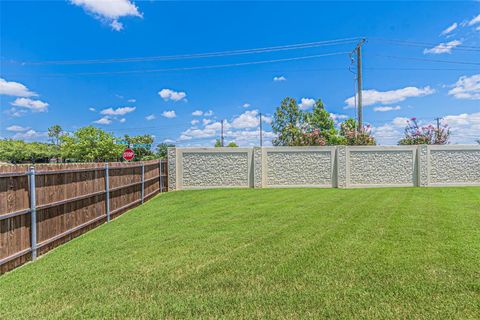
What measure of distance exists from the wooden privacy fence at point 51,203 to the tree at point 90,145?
35619 mm

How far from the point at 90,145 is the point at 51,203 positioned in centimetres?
3895

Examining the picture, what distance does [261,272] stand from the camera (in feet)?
11.5

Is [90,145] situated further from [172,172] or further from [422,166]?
[422,166]

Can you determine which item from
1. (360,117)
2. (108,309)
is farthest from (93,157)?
(108,309)

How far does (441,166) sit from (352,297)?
1448cm

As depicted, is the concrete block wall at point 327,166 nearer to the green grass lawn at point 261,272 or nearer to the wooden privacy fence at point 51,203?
the wooden privacy fence at point 51,203

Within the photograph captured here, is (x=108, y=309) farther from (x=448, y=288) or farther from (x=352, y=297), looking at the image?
(x=448, y=288)

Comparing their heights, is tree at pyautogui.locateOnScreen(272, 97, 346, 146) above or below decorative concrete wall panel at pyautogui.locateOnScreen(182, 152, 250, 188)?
above

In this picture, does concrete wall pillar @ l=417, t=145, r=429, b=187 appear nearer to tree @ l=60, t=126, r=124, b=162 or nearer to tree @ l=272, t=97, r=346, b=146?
tree @ l=272, t=97, r=346, b=146

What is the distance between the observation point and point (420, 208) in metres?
7.55

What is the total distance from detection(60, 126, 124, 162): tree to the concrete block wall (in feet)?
101

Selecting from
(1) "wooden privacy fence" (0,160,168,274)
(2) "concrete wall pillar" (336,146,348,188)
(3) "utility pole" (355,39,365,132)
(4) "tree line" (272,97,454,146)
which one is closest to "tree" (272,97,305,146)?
(4) "tree line" (272,97,454,146)

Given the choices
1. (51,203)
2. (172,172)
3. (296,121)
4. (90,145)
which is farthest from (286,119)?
(51,203)

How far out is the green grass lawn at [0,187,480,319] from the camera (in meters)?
2.68
